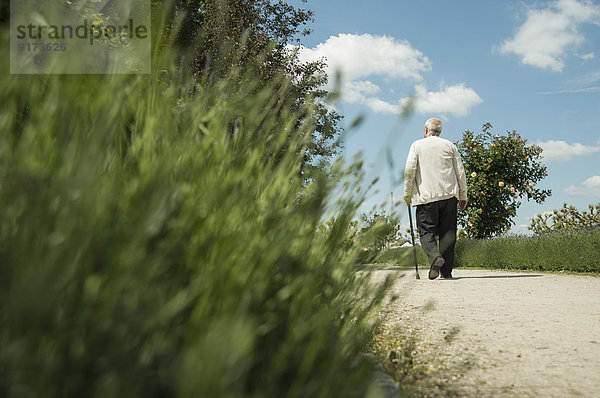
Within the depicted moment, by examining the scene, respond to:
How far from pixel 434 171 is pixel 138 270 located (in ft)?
21.3

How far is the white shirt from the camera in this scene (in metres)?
6.80

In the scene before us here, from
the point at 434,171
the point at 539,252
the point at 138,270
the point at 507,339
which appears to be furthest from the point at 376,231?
the point at 539,252

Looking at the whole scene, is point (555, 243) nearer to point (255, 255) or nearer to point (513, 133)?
point (513, 133)

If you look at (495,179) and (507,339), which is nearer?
(507,339)

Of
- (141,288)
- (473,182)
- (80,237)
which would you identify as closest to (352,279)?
(141,288)

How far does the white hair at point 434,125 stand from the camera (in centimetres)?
721

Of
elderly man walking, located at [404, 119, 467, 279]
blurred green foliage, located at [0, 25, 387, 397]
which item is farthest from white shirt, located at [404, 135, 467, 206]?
blurred green foliage, located at [0, 25, 387, 397]

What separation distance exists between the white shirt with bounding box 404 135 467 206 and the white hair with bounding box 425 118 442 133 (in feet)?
0.73

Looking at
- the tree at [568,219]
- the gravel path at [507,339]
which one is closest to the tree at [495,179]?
the tree at [568,219]

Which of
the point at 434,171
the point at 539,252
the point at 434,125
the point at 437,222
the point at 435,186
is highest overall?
the point at 434,125

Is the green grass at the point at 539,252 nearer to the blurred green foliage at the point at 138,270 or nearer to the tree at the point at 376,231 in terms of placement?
the tree at the point at 376,231

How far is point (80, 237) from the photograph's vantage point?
25.9 inches

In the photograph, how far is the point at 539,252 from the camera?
909 cm

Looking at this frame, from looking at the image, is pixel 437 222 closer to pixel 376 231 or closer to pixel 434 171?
pixel 434 171
